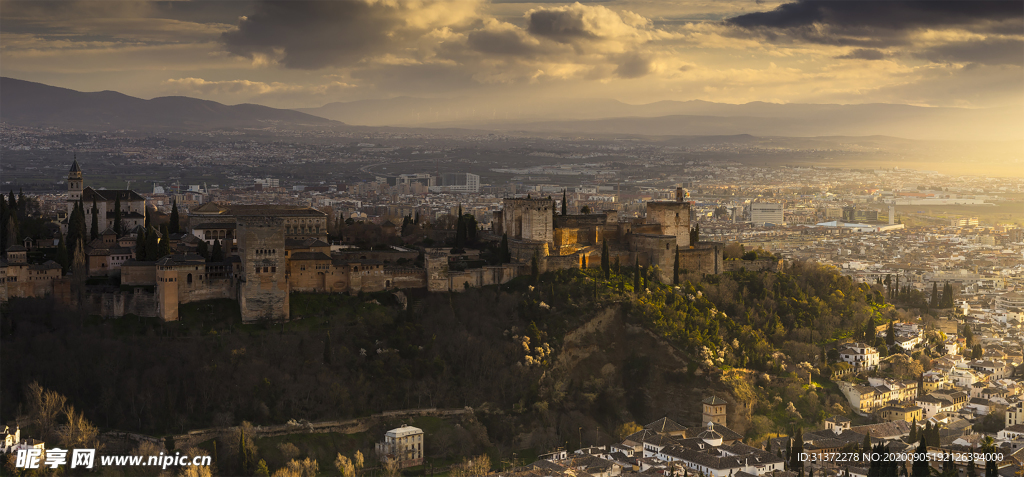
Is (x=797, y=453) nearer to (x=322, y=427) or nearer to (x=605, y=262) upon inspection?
(x=605, y=262)

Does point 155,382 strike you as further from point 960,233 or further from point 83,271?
point 960,233

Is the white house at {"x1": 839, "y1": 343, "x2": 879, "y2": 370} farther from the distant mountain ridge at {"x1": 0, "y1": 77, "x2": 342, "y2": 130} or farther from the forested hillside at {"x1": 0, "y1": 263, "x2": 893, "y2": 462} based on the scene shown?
the distant mountain ridge at {"x1": 0, "y1": 77, "x2": 342, "y2": 130}

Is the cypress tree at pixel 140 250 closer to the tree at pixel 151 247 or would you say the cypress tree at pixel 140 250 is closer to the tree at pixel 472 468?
the tree at pixel 151 247

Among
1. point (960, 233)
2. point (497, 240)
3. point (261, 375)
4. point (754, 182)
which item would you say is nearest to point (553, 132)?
point (754, 182)

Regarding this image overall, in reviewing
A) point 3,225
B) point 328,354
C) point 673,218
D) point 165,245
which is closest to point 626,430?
point 328,354

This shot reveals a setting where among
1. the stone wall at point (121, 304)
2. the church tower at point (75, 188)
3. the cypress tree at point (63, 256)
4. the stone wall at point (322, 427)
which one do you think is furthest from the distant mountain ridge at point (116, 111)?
the stone wall at point (322, 427)

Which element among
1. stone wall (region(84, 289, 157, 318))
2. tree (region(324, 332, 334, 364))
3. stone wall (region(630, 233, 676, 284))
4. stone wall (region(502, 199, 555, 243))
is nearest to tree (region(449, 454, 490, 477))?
tree (region(324, 332, 334, 364))

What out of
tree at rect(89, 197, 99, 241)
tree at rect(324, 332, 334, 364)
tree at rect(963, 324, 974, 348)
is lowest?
tree at rect(963, 324, 974, 348)
